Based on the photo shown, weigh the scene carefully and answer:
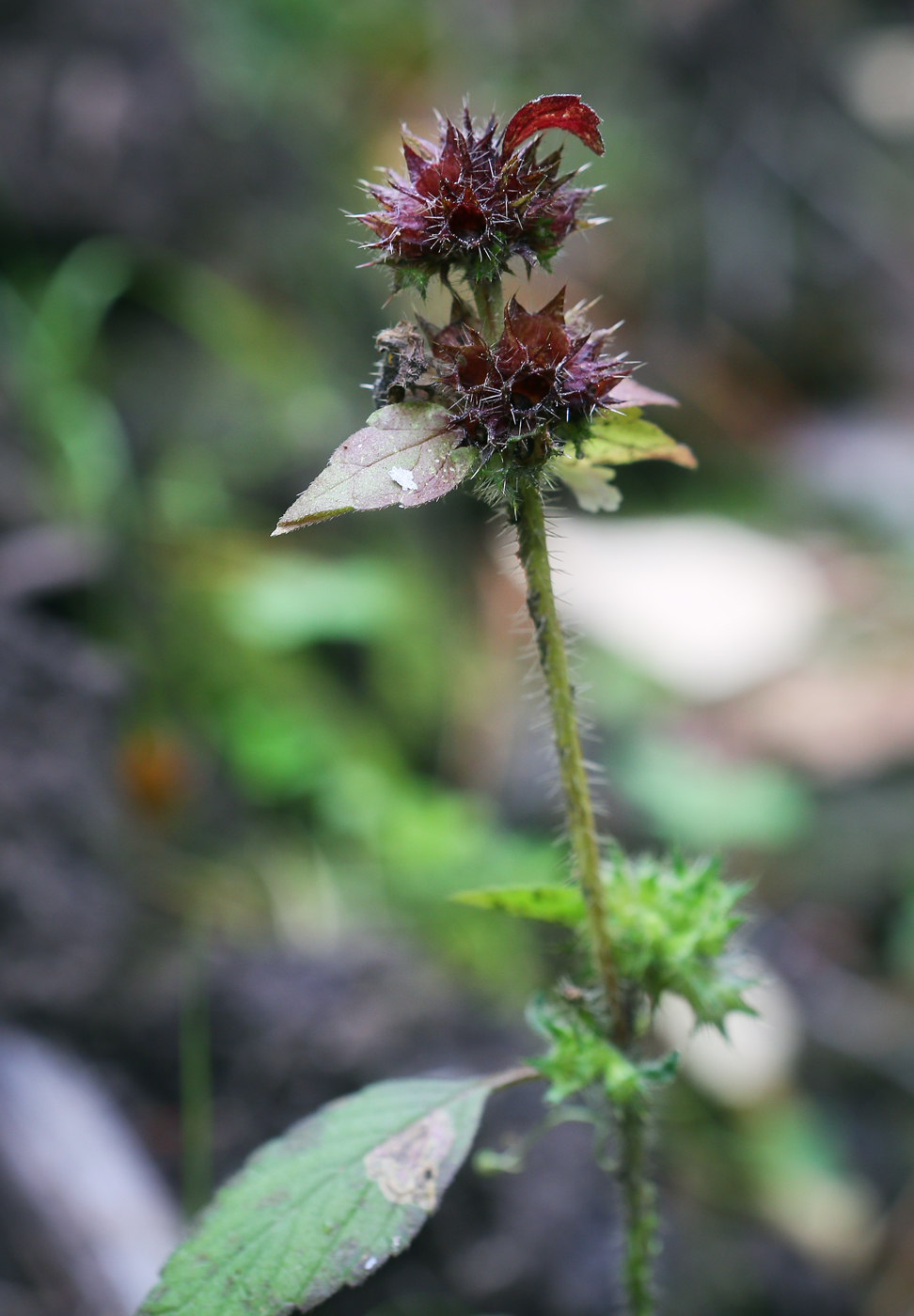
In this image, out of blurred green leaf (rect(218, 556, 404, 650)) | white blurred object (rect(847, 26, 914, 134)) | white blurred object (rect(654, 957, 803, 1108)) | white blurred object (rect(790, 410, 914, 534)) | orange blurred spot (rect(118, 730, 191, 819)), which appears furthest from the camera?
white blurred object (rect(847, 26, 914, 134))

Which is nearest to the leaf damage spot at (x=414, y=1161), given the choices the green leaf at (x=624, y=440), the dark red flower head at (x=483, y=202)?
the green leaf at (x=624, y=440)

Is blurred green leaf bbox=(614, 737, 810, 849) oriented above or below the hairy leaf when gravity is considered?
below

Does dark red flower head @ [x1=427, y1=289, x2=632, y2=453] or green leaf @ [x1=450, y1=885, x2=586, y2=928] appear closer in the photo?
dark red flower head @ [x1=427, y1=289, x2=632, y2=453]

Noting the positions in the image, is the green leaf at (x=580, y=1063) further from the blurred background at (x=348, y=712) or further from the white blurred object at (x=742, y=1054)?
the white blurred object at (x=742, y=1054)

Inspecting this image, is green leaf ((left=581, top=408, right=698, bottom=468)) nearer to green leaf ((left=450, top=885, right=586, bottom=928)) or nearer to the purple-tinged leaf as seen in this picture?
the purple-tinged leaf

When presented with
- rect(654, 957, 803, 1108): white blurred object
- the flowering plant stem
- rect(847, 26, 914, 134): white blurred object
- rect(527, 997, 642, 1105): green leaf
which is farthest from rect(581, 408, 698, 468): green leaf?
rect(847, 26, 914, 134): white blurred object
